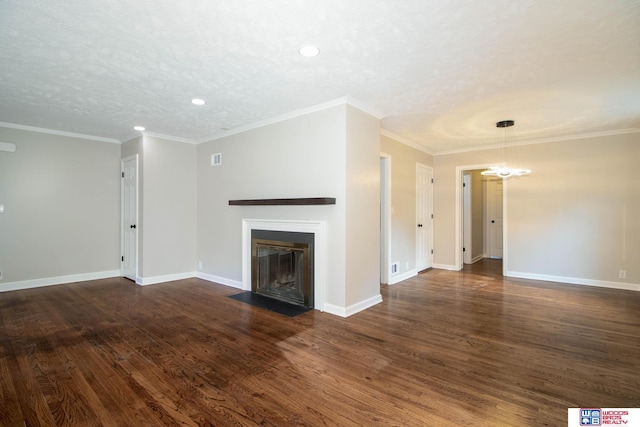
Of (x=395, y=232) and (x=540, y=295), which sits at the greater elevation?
(x=395, y=232)

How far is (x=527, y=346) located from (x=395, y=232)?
2.66 m

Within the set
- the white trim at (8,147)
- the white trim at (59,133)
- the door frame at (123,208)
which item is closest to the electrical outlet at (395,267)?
the door frame at (123,208)

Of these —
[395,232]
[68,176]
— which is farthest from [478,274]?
[68,176]

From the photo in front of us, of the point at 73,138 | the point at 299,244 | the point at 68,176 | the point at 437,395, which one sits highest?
the point at 73,138

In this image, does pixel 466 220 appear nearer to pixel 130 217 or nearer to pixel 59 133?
pixel 130 217

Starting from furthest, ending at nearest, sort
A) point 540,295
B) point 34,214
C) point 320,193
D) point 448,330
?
1. point 34,214
2. point 540,295
3. point 320,193
4. point 448,330

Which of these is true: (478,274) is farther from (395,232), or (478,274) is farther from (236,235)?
(236,235)

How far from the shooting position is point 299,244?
3.92 metres

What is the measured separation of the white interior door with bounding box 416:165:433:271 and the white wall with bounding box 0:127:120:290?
5765mm

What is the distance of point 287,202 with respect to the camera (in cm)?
387

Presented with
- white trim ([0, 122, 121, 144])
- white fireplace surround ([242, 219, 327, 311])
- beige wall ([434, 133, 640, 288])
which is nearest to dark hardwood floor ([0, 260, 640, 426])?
white fireplace surround ([242, 219, 327, 311])

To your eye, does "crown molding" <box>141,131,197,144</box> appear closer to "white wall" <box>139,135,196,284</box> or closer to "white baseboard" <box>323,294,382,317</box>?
"white wall" <box>139,135,196,284</box>

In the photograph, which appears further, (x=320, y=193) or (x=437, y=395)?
(x=320, y=193)

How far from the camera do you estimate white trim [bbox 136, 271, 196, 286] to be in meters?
4.93
